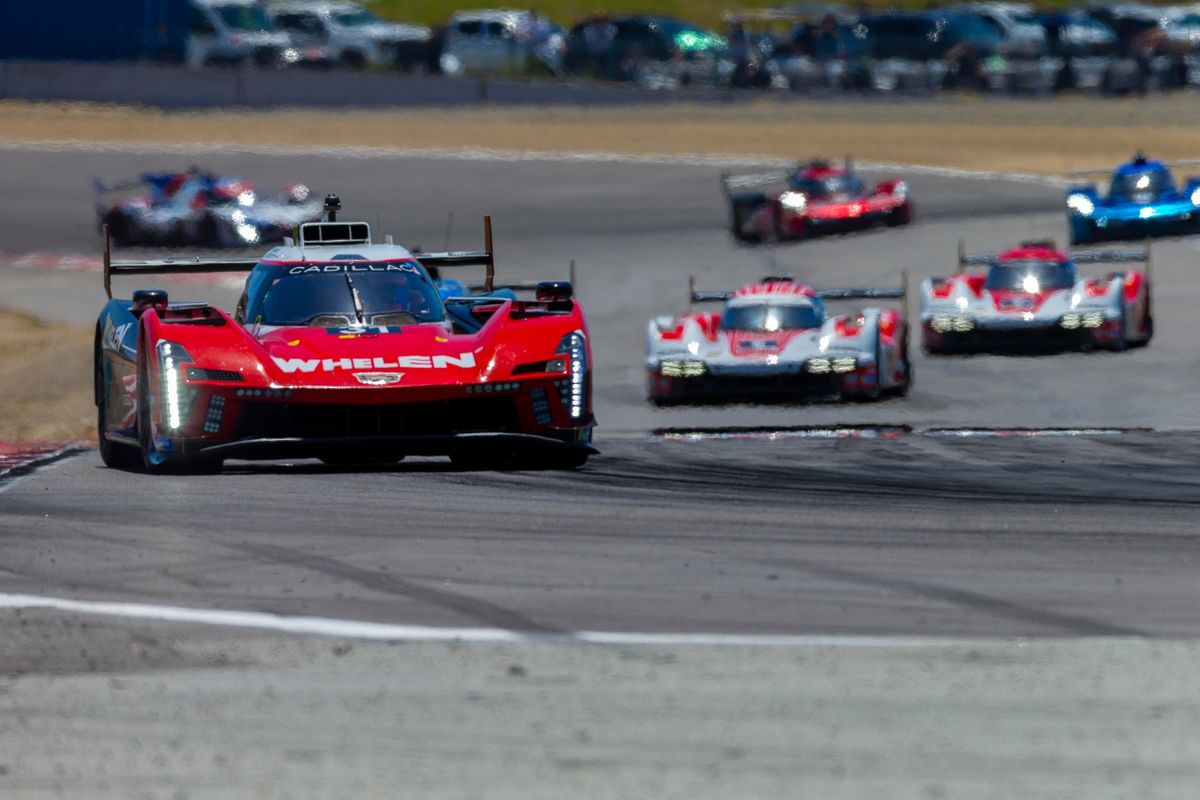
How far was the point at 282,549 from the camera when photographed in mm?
8680

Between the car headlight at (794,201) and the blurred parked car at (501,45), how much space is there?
17381 mm

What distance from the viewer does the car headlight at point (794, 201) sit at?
95.3 ft

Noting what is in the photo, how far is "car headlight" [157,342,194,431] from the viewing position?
37.0 ft

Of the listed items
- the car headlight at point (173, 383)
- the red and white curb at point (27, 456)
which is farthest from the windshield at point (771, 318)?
the car headlight at point (173, 383)

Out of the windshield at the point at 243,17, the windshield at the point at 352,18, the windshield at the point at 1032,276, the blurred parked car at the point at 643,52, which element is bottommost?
the windshield at the point at 1032,276

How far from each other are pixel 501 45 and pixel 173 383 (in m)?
37.1

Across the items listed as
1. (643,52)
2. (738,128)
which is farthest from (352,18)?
(738,128)

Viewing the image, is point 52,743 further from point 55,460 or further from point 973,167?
point 973,167

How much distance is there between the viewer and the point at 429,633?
6988 mm

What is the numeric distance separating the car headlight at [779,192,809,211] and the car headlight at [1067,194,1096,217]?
3.53 meters

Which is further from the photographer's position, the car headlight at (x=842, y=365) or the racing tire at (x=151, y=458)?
the car headlight at (x=842, y=365)

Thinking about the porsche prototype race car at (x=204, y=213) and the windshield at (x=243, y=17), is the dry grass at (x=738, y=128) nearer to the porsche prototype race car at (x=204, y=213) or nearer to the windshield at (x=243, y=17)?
the windshield at (x=243, y=17)

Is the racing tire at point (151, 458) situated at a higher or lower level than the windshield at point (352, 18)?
lower

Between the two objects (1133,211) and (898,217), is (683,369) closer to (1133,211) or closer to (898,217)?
(1133,211)
